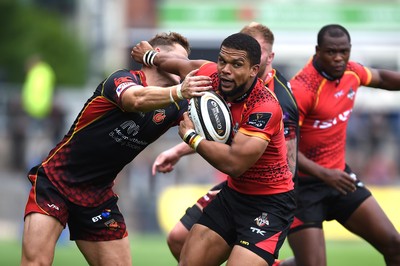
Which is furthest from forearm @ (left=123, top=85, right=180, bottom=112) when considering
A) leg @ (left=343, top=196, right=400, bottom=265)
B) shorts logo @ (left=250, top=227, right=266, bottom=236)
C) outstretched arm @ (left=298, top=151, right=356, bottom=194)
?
leg @ (left=343, top=196, right=400, bottom=265)

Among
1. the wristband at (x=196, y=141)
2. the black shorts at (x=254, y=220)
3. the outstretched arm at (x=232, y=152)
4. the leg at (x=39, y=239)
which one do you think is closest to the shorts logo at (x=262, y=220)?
the black shorts at (x=254, y=220)

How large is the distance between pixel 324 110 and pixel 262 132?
1894mm

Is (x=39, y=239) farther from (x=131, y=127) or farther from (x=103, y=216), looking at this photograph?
(x=131, y=127)

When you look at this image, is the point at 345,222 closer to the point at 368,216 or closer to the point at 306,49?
the point at 368,216

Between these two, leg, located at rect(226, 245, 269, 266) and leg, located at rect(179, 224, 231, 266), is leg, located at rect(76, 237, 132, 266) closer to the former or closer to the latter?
leg, located at rect(179, 224, 231, 266)

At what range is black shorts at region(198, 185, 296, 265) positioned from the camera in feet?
25.1

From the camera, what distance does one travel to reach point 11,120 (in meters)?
22.2

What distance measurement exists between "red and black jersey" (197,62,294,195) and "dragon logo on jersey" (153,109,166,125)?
0.50 metres

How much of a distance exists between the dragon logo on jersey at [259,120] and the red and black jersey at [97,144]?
0.94 metres

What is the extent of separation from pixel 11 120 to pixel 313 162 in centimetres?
1425

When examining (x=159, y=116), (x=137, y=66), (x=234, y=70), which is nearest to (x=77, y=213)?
(x=159, y=116)

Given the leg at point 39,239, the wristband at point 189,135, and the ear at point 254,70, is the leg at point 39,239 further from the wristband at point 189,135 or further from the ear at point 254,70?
the ear at point 254,70

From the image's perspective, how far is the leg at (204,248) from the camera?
7777 millimetres

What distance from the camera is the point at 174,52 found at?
8297mm
